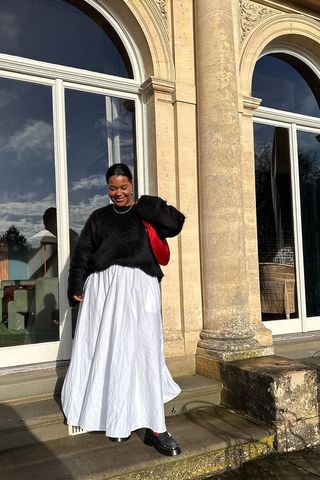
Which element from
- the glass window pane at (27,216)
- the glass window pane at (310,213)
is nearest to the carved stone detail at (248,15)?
the glass window pane at (310,213)

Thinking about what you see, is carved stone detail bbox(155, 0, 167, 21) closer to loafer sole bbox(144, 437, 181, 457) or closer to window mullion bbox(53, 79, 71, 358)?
window mullion bbox(53, 79, 71, 358)

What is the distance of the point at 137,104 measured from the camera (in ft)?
16.0

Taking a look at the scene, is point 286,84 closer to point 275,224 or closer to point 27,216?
point 275,224

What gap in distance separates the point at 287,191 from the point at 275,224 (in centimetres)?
53

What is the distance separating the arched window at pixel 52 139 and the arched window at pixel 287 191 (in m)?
1.94

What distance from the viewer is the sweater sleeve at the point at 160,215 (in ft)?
9.86

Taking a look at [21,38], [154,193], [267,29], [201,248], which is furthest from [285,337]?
[21,38]

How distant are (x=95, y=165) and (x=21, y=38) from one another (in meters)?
1.45

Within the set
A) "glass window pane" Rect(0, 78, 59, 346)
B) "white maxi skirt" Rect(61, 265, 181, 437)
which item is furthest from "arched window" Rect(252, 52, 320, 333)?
"white maxi skirt" Rect(61, 265, 181, 437)

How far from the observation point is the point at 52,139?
4594 millimetres

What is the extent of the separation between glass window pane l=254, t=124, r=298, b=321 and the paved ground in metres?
2.41

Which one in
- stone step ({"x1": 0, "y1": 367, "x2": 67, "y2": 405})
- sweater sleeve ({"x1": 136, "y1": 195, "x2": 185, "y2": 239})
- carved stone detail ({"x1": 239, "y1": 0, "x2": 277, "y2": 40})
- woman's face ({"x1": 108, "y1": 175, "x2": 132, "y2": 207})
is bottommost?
stone step ({"x1": 0, "y1": 367, "x2": 67, "y2": 405})

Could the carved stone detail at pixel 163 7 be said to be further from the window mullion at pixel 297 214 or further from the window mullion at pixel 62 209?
the window mullion at pixel 297 214

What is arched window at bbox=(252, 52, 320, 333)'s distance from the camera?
19.1 ft
